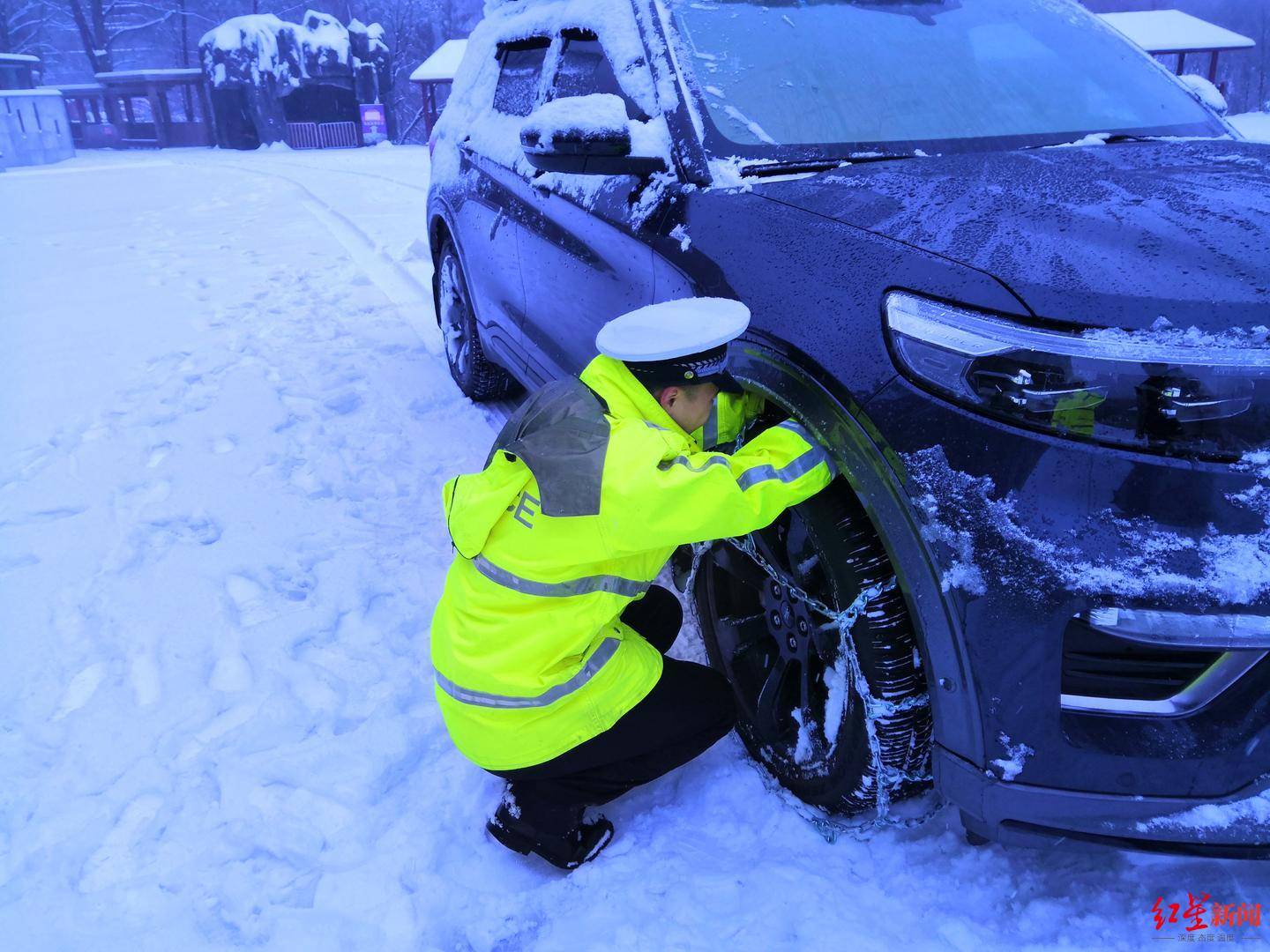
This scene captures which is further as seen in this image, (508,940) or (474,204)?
(474,204)

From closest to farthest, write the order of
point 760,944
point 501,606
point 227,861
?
1. point 760,944
2. point 501,606
3. point 227,861

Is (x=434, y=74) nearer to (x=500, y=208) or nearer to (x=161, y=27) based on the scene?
(x=500, y=208)

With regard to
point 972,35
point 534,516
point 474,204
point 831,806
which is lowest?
point 831,806

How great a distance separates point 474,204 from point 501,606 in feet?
7.56

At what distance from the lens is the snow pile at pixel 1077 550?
3.96 ft

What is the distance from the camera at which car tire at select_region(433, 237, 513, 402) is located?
4.13m

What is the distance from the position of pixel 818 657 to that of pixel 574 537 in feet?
1.92

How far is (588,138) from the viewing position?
2.00 meters

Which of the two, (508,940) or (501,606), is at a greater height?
(501,606)

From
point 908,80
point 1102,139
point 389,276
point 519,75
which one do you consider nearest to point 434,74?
point 389,276

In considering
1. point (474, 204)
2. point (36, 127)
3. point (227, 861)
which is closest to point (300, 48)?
point (36, 127)

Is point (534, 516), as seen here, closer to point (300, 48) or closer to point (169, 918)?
point (169, 918)

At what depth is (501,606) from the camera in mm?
1798

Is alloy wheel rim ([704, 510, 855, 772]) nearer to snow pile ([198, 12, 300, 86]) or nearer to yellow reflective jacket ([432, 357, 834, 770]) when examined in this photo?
yellow reflective jacket ([432, 357, 834, 770])
